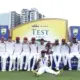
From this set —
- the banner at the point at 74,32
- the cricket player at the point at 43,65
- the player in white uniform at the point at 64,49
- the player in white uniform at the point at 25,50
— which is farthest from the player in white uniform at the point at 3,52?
the banner at the point at 74,32

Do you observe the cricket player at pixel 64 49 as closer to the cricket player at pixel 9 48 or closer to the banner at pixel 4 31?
the cricket player at pixel 9 48

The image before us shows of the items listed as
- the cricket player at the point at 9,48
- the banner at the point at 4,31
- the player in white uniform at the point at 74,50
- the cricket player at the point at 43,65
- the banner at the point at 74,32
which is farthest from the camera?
the banner at the point at 4,31

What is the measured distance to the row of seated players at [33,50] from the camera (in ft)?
46.3

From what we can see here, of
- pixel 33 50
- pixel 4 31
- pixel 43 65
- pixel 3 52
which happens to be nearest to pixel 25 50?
pixel 33 50

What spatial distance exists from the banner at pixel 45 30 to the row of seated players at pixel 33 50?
0.98 metres

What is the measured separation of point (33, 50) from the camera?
14234mm

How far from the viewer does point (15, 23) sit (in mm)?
15891

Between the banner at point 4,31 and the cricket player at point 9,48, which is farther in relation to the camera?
the banner at point 4,31

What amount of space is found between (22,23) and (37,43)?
1771mm

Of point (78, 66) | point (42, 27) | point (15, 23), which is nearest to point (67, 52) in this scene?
point (78, 66)

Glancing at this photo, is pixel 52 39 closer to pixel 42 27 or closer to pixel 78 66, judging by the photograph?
pixel 42 27

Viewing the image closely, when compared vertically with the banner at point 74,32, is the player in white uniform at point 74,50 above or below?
below

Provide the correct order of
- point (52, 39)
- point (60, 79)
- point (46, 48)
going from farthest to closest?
point (52, 39) → point (46, 48) → point (60, 79)

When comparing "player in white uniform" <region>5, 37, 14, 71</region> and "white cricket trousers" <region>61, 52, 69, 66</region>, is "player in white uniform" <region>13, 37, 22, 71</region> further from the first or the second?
"white cricket trousers" <region>61, 52, 69, 66</region>
